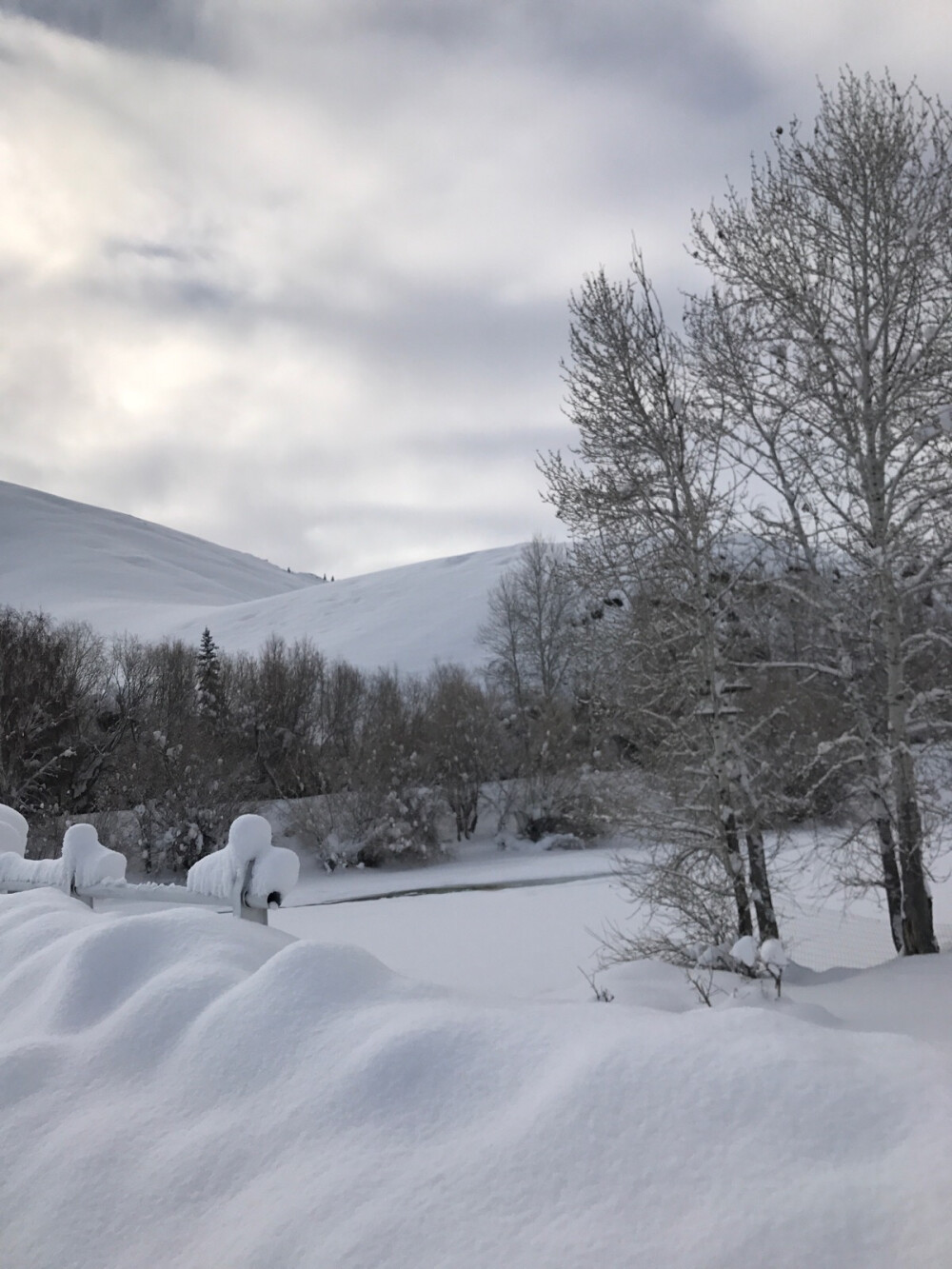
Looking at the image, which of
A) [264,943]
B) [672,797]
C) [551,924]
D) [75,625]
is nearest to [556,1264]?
[264,943]

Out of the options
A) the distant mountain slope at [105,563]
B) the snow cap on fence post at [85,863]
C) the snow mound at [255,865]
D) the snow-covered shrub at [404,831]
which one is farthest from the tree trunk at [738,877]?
the distant mountain slope at [105,563]

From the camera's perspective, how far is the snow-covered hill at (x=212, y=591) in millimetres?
62875

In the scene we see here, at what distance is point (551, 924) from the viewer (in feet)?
58.8

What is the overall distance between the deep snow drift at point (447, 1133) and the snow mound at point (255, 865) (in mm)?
1975

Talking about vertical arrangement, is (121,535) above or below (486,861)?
above

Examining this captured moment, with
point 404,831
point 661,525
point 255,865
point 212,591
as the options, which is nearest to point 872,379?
point 661,525

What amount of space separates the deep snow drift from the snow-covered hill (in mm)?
50723

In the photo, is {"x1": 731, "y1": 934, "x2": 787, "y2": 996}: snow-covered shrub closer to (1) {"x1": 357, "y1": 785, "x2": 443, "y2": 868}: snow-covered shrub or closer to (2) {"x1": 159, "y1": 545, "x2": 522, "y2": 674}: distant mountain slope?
(1) {"x1": 357, "y1": 785, "x2": 443, "y2": 868}: snow-covered shrub

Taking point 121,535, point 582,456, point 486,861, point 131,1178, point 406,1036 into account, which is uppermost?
point 121,535

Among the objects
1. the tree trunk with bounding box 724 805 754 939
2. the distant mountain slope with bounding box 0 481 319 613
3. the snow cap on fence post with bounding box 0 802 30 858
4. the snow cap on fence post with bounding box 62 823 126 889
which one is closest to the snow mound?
the snow cap on fence post with bounding box 62 823 126 889

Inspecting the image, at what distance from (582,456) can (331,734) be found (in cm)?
2883

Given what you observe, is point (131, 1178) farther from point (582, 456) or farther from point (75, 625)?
point (75, 625)

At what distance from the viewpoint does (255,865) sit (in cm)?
522

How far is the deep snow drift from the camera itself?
1.86 meters
